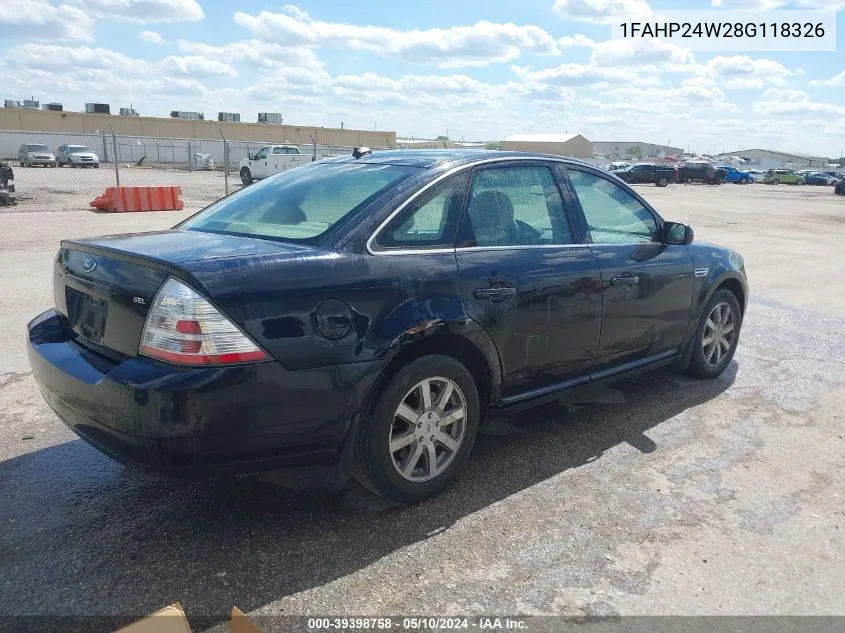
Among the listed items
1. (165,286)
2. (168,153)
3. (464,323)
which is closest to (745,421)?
(464,323)

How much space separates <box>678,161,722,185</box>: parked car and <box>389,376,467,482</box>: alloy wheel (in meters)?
50.1

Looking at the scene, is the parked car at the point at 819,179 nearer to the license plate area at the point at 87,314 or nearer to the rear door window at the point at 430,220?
the rear door window at the point at 430,220

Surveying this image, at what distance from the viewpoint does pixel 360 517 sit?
337cm

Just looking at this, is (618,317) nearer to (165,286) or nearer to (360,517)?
(360,517)

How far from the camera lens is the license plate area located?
3.09m

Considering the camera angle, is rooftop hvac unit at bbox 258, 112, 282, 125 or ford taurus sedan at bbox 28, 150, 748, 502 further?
rooftop hvac unit at bbox 258, 112, 282, 125

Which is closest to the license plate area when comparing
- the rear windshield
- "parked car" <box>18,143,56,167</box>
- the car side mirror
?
the rear windshield

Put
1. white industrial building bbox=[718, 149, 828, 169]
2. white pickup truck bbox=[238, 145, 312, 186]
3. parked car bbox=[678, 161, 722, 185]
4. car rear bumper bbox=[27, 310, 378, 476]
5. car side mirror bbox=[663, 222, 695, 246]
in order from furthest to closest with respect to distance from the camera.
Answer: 1. white industrial building bbox=[718, 149, 828, 169]
2. parked car bbox=[678, 161, 722, 185]
3. white pickup truck bbox=[238, 145, 312, 186]
4. car side mirror bbox=[663, 222, 695, 246]
5. car rear bumper bbox=[27, 310, 378, 476]

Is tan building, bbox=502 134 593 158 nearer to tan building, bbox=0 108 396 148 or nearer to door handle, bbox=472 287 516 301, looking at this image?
tan building, bbox=0 108 396 148

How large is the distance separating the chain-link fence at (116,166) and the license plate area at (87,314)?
6.44 metres

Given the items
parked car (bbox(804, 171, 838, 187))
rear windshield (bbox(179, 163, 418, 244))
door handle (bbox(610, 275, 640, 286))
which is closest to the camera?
rear windshield (bbox(179, 163, 418, 244))

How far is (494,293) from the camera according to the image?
3.59m

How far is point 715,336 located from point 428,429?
300 cm

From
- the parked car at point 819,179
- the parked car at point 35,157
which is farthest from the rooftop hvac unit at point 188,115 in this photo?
the parked car at point 819,179
